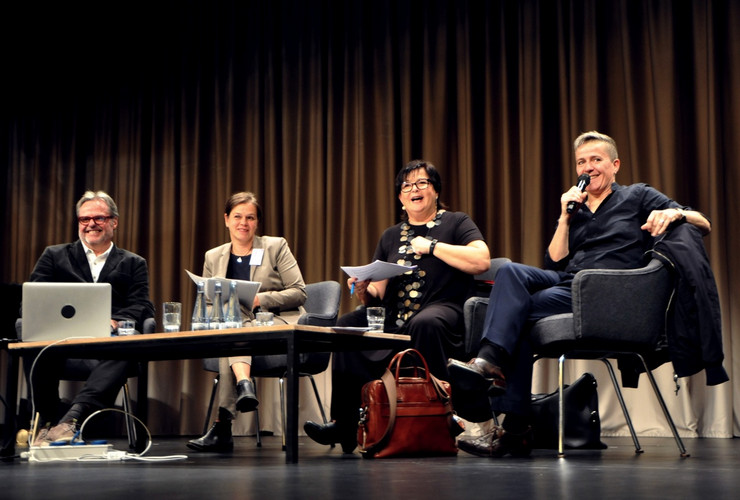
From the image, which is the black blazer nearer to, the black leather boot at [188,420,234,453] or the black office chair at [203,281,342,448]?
the black office chair at [203,281,342,448]

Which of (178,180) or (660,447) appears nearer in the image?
(660,447)

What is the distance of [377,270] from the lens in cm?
332

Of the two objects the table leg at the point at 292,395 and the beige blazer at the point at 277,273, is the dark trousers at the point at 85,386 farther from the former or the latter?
the table leg at the point at 292,395

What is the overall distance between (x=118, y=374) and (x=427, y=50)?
106 inches

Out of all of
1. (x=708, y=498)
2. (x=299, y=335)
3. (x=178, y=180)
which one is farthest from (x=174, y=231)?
(x=708, y=498)

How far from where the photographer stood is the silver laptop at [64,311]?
3.29 m

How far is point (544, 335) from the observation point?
313 cm

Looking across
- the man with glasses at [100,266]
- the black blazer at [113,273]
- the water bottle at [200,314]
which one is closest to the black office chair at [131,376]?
the man with glasses at [100,266]

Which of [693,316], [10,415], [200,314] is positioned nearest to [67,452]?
[10,415]

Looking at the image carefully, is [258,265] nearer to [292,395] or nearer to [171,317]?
[171,317]

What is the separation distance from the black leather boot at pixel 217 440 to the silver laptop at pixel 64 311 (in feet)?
2.19

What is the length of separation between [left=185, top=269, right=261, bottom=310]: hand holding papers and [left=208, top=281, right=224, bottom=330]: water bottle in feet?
0.05

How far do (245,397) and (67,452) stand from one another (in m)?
0.75

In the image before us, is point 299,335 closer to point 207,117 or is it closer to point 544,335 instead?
point 544,335
